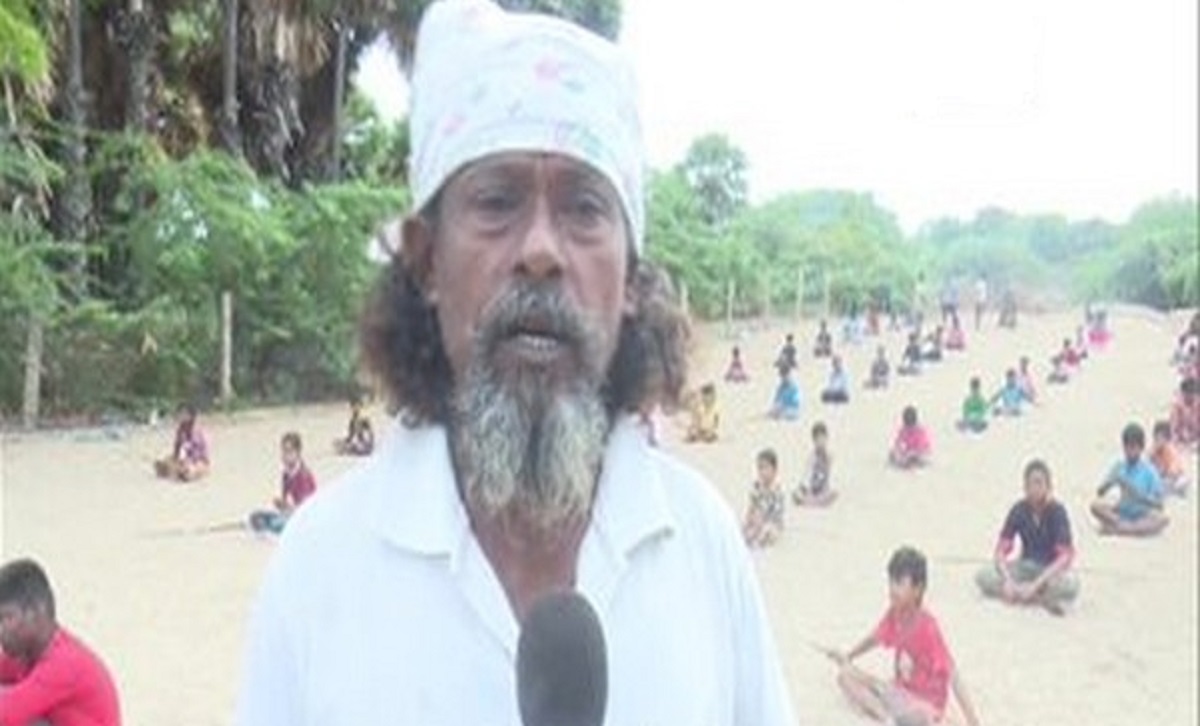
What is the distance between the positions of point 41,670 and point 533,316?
4.14m

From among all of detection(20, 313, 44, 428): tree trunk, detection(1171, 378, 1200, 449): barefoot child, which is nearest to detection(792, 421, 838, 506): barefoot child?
detection(1171, 378, 1200, 449): barefoot child

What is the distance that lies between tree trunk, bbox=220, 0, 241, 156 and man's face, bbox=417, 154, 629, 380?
18.9 meters

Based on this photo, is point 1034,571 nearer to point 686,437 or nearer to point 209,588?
point 209,588

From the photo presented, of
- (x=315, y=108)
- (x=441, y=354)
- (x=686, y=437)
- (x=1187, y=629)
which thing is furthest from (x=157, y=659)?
(x=315, y=108)

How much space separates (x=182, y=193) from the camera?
1856 centimetres

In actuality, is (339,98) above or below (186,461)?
above

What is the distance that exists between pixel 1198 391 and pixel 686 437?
5550 millimetres

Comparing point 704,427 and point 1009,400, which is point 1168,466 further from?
point 1009,400

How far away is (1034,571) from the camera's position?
10.7 metres

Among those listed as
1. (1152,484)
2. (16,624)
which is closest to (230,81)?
(1152,484)

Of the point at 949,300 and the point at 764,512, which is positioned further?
the point at 949,300

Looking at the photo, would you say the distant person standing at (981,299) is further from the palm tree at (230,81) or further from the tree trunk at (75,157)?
the tree trunk at (75,157)

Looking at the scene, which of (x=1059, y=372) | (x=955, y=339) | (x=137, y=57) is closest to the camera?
(x=137, y=57)

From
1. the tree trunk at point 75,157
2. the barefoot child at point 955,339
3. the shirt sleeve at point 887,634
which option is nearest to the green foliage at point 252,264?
the tree trunk at point 75,157
